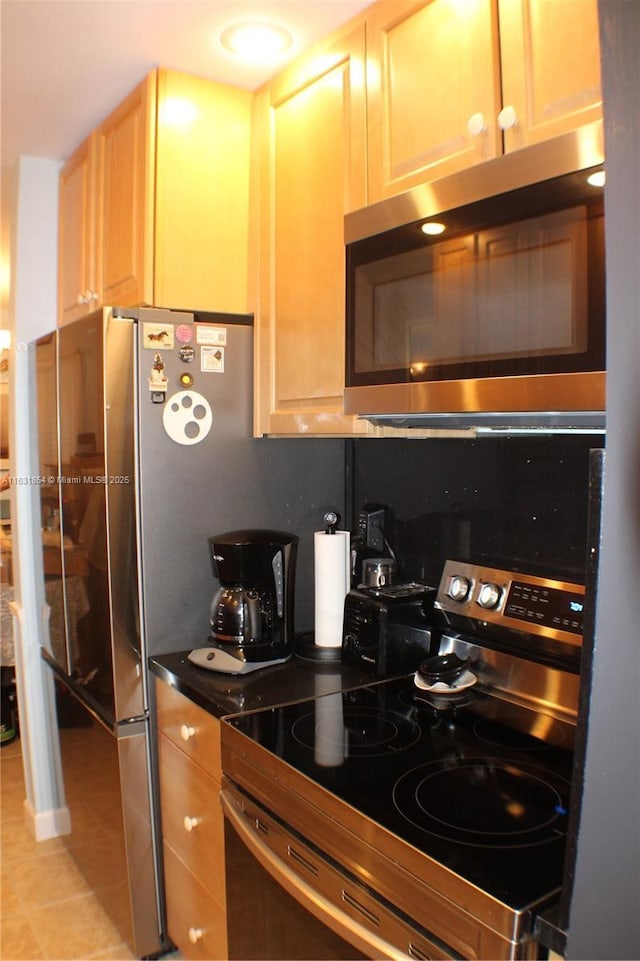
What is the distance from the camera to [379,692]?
62.5 inches

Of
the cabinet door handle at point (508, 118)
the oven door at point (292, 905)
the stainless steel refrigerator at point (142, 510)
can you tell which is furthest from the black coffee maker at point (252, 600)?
the cabinet door handle at point (508, 118)

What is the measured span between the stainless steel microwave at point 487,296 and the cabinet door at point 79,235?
1.07m

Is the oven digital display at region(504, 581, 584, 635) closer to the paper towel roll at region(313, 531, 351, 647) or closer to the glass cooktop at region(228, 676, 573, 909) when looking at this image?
the glass cooktop at region(228, 676, 573, 909)

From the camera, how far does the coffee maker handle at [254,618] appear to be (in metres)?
1.78

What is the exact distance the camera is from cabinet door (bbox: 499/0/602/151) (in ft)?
3.52

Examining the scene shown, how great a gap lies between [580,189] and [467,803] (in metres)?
0.94

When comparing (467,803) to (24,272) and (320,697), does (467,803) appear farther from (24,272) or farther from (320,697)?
(24,272)

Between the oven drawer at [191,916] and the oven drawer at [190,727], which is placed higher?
A: the oven drawer at [190,727]

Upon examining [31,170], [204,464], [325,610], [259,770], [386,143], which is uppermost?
[31,170]

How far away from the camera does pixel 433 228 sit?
1289 millimetres

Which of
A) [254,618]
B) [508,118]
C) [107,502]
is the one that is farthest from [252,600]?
[508,118]

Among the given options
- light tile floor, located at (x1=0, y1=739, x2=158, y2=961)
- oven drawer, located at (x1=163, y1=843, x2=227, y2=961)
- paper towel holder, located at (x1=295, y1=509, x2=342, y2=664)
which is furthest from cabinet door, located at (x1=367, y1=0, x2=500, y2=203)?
light tile floor, located at (x1=0, y1=739, x2=158, y2=961)

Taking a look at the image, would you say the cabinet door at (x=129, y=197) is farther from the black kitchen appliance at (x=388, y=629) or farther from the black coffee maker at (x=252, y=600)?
the black kitchen appliance at (x=388, y=629)

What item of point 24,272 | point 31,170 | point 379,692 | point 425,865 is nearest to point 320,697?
point 379,692
